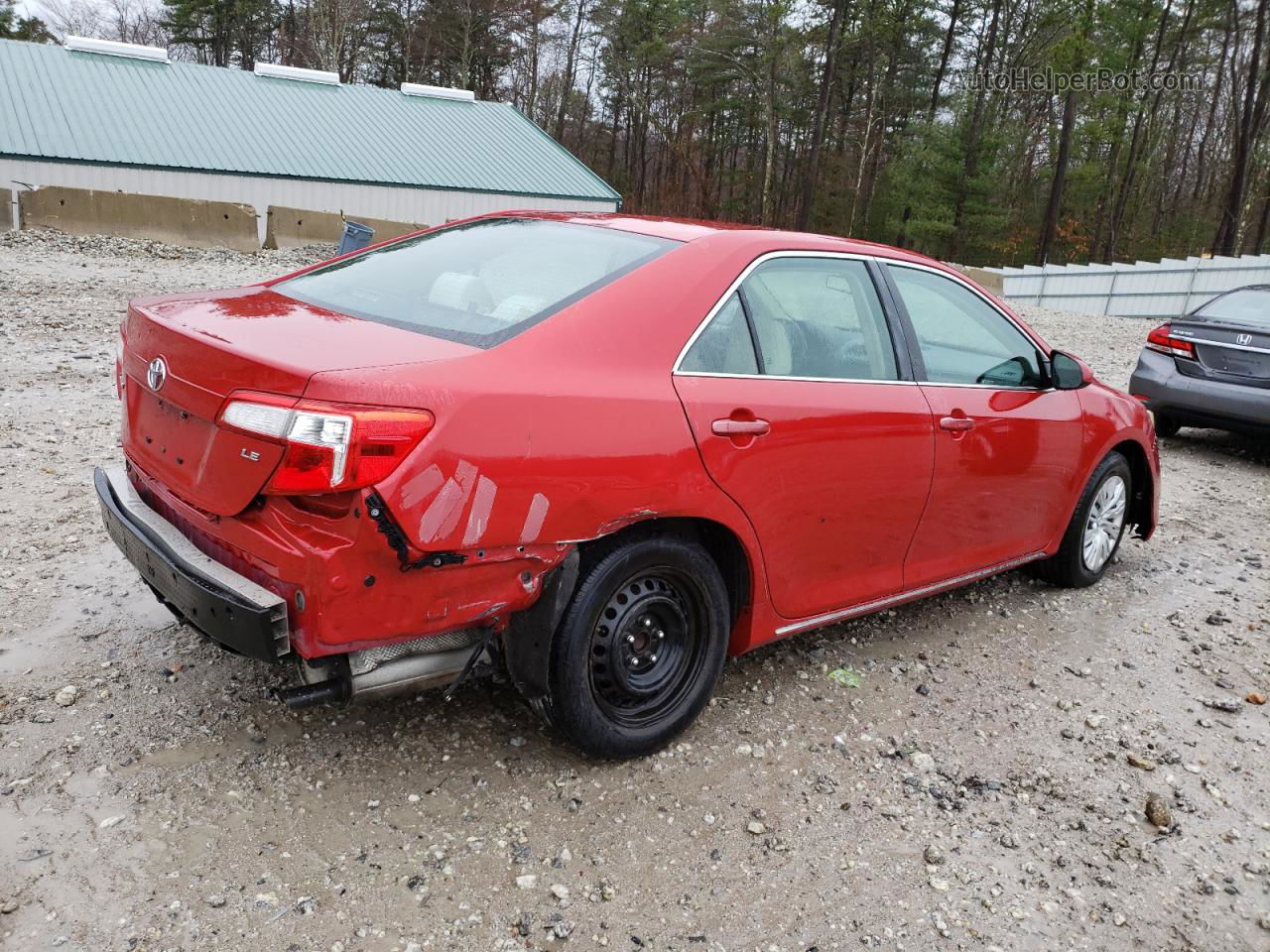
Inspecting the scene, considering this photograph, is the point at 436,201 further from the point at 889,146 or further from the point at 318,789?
the point at 889,146

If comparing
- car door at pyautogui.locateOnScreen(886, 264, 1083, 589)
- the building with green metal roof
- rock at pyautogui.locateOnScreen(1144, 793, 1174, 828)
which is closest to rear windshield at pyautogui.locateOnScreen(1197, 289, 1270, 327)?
car door at pyautogui.locateOnScreen(886, 264, 1083, 589)

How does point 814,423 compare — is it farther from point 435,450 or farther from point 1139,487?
point 1139,487

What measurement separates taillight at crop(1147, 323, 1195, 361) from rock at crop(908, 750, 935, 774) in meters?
6.30

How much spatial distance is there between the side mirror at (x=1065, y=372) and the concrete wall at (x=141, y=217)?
1448 cm

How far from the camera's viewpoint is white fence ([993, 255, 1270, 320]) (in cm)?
2256

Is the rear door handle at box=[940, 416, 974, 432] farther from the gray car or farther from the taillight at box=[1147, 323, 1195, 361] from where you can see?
the taillight at box=[1147, 323, 1195, 361]

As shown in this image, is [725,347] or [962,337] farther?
[962,337]

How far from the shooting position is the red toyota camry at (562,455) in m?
2.38

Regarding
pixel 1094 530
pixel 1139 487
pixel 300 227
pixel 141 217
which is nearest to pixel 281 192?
pixel 300 227

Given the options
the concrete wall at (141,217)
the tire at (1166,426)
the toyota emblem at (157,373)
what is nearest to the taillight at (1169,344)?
the tire at (1166,426)

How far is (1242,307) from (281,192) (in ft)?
67.5

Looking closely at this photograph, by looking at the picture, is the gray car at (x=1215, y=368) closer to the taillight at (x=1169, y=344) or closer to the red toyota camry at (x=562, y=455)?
the taillight at (x=1169, y=344)

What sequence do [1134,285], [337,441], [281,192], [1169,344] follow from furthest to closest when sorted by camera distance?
[281,192] < [1134,285] < [1169,344] < [337,441]

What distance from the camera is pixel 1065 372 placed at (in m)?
4.27
